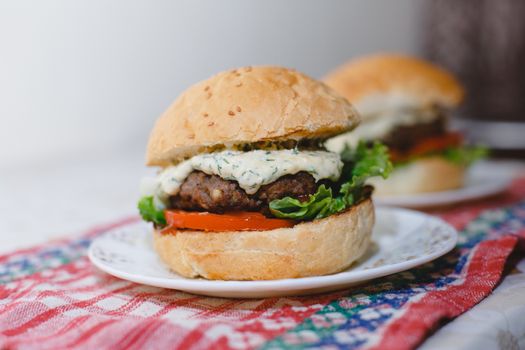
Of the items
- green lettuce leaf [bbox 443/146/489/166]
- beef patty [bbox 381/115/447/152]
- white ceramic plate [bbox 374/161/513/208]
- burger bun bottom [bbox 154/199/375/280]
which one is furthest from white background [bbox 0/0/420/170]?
burger bun bottom [bbox 154/199/375/280]

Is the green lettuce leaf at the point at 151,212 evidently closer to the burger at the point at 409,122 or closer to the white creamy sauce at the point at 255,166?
the white creamy sauce at the point at 255,166

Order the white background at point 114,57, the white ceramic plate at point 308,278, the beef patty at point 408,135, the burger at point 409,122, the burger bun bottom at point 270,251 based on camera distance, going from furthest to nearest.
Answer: the white background at point 114,57 < the beef patty at point 408,135 < the burger at point 409,122 < the burger bun bottom at point 270,251 < the white ceramic plate at point 308,278

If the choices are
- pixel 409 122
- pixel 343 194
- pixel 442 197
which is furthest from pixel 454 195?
pixel 343 194

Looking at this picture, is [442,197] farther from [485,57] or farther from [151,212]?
[485,57]

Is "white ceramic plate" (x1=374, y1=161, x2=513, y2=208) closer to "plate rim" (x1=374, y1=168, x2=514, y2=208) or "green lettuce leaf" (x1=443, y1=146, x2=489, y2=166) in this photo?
"plate rim" (x1=374, y1=168, x2=514, y2=208)

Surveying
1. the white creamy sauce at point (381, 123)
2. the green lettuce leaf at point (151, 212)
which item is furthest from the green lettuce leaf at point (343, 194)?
the white creamy sauce at point (381, 123)

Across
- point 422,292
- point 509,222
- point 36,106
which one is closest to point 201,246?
point 422,292
